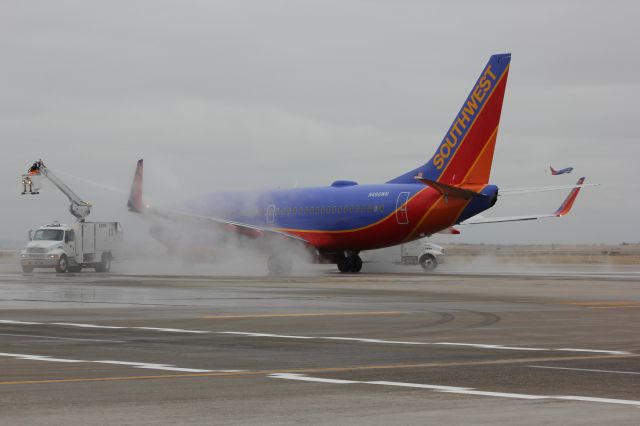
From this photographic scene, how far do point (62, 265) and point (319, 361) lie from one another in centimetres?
5638

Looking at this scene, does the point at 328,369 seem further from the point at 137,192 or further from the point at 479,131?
the point at 137,192

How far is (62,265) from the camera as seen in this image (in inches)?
2815

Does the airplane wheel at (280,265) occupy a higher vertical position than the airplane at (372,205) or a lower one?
lower

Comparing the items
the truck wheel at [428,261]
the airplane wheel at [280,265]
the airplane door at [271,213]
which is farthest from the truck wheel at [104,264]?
the truck wheel at [428,261]

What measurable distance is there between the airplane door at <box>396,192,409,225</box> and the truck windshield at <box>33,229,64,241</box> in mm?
23163

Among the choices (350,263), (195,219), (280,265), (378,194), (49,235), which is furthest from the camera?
(49,235)

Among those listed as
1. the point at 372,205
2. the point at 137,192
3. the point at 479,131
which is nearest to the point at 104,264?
the point at 137,192

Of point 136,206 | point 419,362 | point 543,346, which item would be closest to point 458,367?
point 419,362

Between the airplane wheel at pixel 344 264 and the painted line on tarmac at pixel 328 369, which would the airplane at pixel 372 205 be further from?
the painted line on tarmac at pixel 328 369

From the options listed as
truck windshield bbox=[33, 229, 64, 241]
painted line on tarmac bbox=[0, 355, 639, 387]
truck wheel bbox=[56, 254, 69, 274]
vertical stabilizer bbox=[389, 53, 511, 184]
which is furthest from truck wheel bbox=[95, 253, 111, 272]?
painted line on tarmac bbox=[0, 355, 639, 387]

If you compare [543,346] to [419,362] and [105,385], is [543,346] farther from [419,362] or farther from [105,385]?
[105,385]

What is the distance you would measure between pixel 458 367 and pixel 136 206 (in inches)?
2200

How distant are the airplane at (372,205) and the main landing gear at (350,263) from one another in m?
0.06

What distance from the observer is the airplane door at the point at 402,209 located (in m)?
60.9
